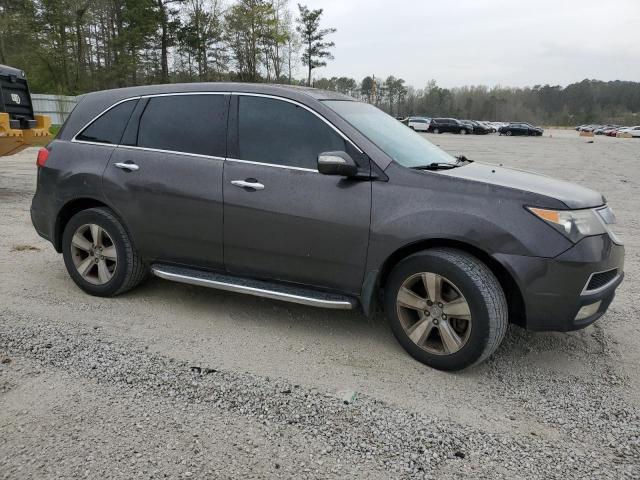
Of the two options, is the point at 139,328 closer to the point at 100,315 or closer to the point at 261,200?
the point at 100,315

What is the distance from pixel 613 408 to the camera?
2.97 meters

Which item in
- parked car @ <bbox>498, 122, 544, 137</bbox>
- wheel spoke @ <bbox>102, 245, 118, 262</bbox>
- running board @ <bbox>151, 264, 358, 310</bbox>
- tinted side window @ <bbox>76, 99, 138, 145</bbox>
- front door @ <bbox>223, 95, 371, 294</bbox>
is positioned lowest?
running board @ <bbox>151, 264, 358, 310</bbox>

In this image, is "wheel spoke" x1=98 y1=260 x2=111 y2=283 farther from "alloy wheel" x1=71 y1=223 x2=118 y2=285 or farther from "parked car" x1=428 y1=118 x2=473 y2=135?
"parked car" x1=428 y1=118 x2=473 y2=135

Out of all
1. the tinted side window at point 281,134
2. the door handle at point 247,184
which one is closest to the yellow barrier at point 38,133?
the tinted side window at point 281,134

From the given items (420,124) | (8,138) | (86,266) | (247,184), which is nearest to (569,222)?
(247,184)

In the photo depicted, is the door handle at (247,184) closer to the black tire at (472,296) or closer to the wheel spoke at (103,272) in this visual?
the black tire at (472,296)

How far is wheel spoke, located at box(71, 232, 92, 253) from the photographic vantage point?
4375 millimetres

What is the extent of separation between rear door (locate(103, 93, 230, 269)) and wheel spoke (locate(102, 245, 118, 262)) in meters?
0.26

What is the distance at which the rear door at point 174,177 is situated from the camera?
12.6 feet

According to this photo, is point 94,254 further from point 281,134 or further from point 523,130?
point 523,130

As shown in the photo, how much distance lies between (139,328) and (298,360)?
131cm

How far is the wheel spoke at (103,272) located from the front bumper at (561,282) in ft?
10.3

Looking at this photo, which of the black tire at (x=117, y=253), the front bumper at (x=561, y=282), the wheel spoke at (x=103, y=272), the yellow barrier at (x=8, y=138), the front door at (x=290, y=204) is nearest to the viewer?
the front bumper at (x=561, y=282)

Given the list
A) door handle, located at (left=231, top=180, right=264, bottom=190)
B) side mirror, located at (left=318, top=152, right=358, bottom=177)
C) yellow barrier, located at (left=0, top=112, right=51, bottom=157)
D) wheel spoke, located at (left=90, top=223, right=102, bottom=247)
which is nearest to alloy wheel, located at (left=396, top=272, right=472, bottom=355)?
side mirror, located at (left=318, top=152, right=358, bottom=177)
